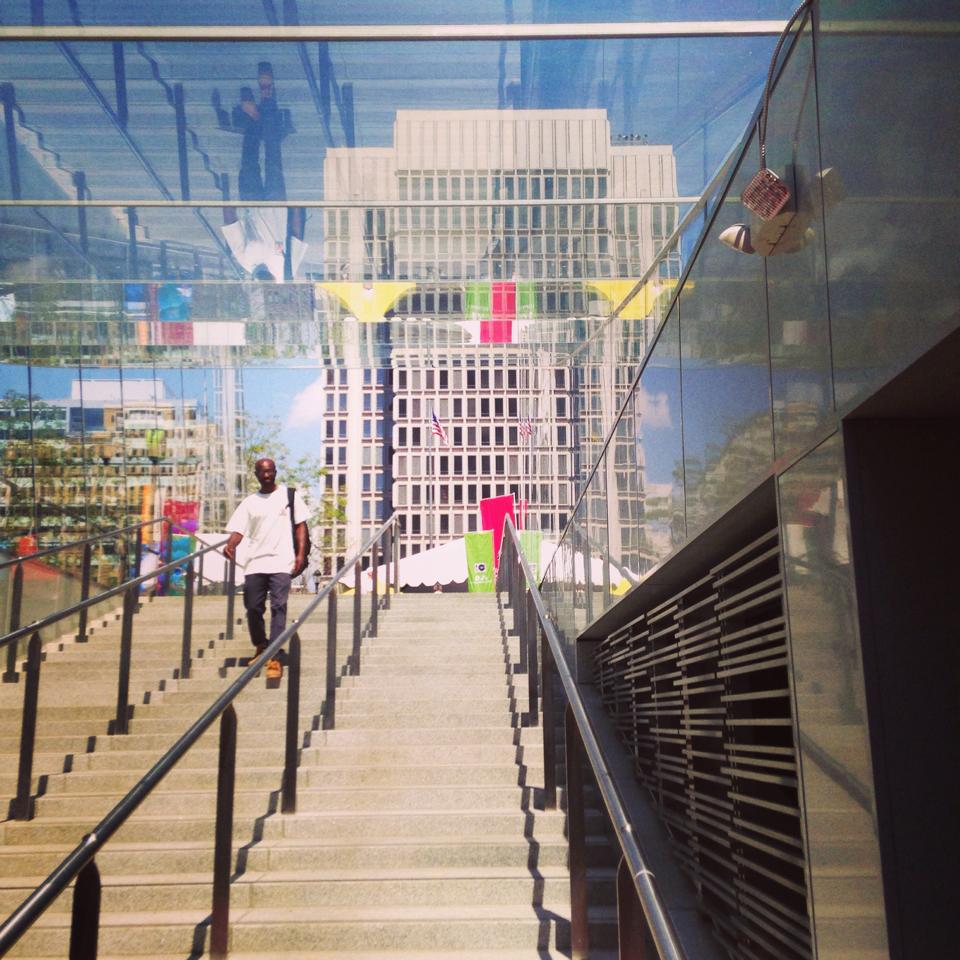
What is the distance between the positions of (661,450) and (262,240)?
6.36 meters

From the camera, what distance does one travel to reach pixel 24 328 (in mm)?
10203

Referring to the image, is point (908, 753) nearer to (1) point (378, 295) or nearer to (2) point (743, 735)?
(2) point (743, 735)

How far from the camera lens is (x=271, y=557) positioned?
7.37m

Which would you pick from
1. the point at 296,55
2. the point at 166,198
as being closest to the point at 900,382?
the point at 296,55

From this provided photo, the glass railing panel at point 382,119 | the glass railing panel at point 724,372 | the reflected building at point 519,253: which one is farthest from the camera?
the reflected building at point 519,253

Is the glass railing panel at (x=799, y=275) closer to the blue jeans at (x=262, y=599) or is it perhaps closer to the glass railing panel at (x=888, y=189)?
the glass railing panel at (x=888, y=189)

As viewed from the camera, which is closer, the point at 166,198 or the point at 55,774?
the point at 55,774

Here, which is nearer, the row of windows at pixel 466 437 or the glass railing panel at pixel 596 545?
the glass railing panel at pixel 596 545

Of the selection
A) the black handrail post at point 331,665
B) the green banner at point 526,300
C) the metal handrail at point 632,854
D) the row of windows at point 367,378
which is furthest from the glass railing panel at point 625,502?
the row of windows at point 367,378

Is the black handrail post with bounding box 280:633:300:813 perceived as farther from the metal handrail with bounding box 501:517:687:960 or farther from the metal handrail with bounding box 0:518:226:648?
the metal handrail with bounding box 501:517:687:960

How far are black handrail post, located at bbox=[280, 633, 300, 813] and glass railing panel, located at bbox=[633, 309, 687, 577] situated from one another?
1.64m

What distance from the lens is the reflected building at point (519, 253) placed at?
8.02 metres

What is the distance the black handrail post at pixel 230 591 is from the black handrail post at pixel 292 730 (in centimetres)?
336

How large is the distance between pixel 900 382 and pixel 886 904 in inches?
38.1
